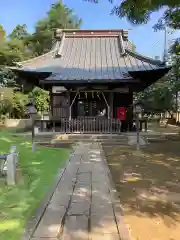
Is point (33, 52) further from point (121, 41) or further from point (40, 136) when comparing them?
point (40, 136)

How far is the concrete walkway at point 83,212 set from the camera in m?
2.97

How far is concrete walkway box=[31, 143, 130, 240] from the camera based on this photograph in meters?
2.97

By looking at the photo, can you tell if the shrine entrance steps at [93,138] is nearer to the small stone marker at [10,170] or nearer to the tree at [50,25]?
the small stone marker at [10,170]

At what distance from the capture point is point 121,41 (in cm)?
1773

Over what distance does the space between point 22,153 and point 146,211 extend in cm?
532

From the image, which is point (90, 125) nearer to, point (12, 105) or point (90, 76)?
point (90, 76)

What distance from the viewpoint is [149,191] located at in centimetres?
485

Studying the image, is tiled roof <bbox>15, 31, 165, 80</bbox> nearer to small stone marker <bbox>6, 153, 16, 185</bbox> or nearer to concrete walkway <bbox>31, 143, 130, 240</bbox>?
concrete walkway <bbox>31, 143, 130, 240</bbox>

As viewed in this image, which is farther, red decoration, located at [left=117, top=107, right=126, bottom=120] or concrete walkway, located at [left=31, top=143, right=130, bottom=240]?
red decoration, located at [left=117, top=107, right=126, bottom=120]

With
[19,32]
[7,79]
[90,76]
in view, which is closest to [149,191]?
[90,76]

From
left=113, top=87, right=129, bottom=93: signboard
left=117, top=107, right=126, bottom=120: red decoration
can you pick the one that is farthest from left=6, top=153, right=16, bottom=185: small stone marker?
left=113, top=87, right=129, bottom=93: signboard

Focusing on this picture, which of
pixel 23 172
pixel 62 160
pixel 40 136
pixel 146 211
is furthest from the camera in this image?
pixel 40 136

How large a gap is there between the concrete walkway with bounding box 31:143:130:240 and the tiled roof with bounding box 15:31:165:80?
331 inches

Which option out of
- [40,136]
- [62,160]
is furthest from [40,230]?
[40,136]
